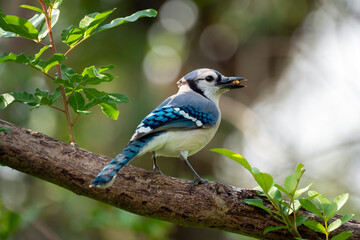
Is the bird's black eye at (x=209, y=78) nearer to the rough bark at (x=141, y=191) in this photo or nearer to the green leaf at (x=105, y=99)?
the rough bark at (x=141, y=191)

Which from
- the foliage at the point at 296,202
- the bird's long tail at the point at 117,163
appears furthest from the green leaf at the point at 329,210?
the bird's long tail at the point at 117,163

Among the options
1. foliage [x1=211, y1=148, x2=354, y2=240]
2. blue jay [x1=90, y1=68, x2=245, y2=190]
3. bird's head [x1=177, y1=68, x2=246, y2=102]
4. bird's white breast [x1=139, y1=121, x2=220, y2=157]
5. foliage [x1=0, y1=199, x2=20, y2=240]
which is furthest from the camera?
bird's head [x1=177, y1=68, x2=246, y2=102]

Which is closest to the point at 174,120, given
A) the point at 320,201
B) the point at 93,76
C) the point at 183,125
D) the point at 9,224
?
the point at 183,125

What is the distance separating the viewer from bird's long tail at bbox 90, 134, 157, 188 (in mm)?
1980

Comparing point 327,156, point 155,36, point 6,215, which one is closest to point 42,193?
point 155,36

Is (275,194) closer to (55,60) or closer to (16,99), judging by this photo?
(55,60)

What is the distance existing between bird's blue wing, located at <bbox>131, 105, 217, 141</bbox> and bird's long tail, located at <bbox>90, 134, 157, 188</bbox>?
1.8 inches

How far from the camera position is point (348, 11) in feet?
18.5

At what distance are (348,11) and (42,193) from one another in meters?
4.67

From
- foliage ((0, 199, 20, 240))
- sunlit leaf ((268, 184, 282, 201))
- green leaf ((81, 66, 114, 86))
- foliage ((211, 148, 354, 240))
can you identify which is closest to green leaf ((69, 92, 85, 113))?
green leaf ((81, 66, 114, 86))

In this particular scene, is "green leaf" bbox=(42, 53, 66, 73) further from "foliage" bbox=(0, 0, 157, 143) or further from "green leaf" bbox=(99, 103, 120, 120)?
"green leaf" bbox=(99, 103, 120, 120)

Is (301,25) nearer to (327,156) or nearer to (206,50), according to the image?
(206,50)

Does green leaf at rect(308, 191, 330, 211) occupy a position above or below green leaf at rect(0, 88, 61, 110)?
above

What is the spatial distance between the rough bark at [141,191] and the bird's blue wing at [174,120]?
281 millimetres
